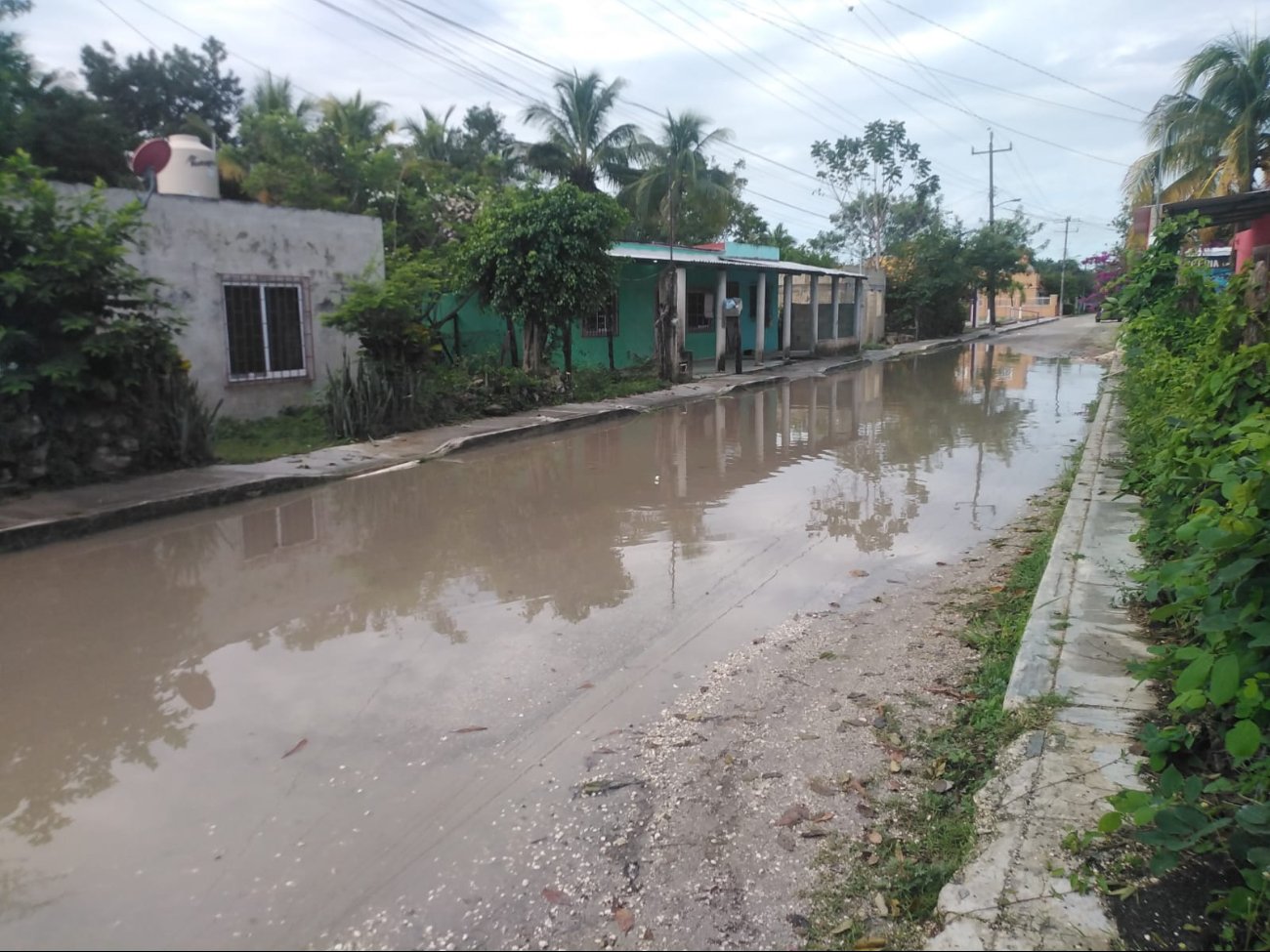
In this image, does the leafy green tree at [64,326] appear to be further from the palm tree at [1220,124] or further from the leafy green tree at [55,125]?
the palm tree at [1220,124]

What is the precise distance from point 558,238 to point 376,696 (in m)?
13.0

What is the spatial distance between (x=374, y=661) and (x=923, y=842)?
3.24 metres

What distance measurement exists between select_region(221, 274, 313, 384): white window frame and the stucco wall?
3 centimetres

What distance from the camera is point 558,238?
16.6 m

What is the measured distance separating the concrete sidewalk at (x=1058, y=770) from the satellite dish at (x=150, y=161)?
1197cm

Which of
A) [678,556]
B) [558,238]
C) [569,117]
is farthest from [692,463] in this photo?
[569,117]

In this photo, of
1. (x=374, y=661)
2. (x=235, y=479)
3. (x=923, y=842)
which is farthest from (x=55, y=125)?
(x=923, y=842)

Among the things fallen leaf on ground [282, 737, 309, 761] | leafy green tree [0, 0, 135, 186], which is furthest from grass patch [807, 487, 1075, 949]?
leafy green tree [0, 0, 135, 186]

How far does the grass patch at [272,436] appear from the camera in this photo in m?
12.0

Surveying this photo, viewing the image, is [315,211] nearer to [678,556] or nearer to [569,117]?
[678,556]

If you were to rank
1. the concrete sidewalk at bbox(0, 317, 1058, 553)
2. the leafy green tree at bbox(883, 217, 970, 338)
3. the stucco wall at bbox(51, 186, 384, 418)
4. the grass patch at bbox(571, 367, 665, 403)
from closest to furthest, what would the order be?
the concrete sidewalk at bbox(0, 317, 1058, 553)
the stucco wall at bbox(51, 186, 384, 418)
the grass patch at bbox(571, 367, 665, 403)
the leafy green tree at bbox(883, 217, 970, 338)

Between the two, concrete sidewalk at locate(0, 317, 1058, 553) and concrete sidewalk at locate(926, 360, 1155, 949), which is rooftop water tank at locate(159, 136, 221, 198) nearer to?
concrete sidewalk at locate(0, 317, 1058, 553)

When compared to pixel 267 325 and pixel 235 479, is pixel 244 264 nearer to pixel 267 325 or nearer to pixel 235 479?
pixel 267 325

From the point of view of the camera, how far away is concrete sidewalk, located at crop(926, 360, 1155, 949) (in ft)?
8.96
